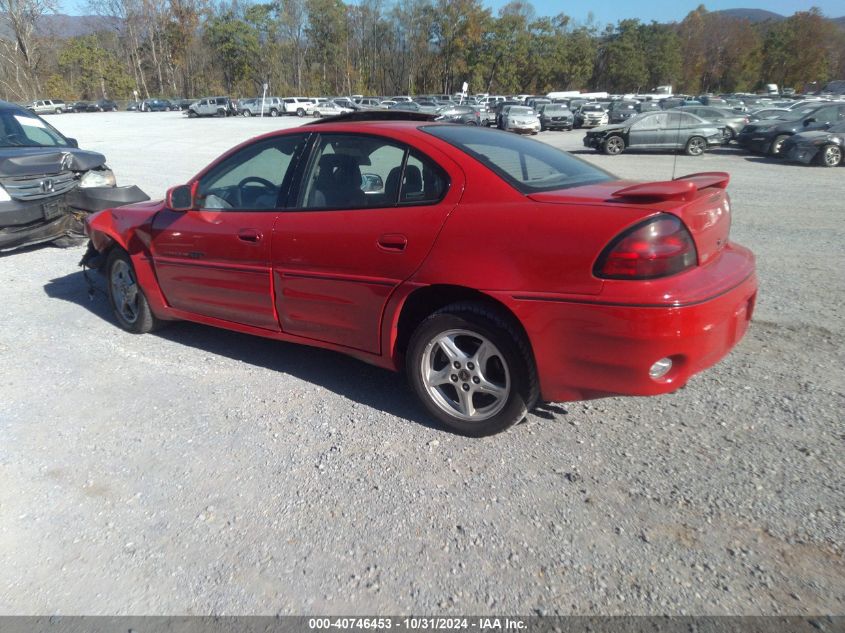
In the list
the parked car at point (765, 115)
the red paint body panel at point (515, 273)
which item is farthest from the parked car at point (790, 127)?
the red paint body panel at point (515, 273)

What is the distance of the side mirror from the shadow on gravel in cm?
109

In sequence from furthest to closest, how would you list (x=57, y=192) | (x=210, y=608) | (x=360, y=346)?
(x=57, y=192)
(x=360, y=346)
(x=210, y=608)

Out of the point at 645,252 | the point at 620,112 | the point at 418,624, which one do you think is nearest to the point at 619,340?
the point at 645,252

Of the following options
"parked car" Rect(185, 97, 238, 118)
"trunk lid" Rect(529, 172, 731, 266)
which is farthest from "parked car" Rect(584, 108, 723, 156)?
"parked car" Rect(185, 97, 238, 118)

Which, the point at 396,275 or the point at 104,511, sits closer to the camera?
the point at 104,511

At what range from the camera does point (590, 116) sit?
34969mm

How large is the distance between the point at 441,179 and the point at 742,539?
215 cm

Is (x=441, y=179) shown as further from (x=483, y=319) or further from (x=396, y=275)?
(x=483, y=319)

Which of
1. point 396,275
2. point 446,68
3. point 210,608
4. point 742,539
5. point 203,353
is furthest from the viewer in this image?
point 446,68

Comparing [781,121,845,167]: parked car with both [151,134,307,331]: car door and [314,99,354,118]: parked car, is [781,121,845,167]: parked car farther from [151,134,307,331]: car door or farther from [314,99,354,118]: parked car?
[314,99,354,118]: parked car

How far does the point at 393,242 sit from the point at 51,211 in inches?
234

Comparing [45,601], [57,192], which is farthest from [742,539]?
[57,192]

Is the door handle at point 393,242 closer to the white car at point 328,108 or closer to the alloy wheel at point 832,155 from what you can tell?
the alloy wheel at point 832,155

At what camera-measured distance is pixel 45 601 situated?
2346mm
